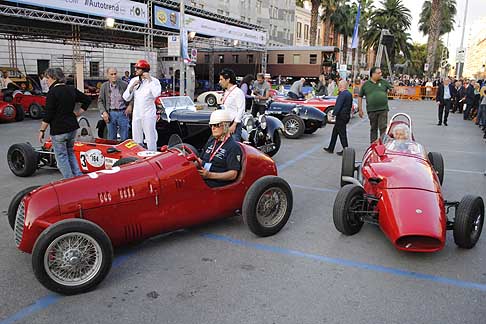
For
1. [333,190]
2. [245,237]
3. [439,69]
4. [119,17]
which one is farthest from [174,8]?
[439,69]

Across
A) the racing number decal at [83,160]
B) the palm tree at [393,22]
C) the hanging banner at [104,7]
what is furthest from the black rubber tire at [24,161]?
the palm tree at [393,22]

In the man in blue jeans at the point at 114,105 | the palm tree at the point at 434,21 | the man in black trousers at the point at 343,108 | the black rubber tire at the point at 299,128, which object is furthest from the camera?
the palm tree at the point at 434,21

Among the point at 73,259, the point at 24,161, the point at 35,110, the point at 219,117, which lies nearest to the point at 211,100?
the point at 35,110

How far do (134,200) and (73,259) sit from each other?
28.4 inches

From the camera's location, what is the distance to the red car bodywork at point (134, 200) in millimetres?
3487

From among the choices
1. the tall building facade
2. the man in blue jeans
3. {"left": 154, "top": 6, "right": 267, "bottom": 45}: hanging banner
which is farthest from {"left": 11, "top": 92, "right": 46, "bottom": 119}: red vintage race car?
the tall building facade

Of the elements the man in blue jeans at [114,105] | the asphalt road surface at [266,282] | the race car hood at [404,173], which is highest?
the man in blue jeans at [114,105]

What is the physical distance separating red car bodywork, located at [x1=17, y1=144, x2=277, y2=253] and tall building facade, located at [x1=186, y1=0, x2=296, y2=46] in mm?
37899

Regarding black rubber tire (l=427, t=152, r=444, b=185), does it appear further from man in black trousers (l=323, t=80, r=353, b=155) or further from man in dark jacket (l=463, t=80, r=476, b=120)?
man in dark jacket (l=463, t=80, r=476, b=120)

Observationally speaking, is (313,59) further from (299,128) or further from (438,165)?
(438,165)

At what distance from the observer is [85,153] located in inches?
262

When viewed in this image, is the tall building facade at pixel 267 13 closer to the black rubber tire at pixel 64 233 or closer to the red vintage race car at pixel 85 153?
Result: the red vintage race car at pixel 85 153

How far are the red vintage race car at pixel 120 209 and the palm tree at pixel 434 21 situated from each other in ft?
118

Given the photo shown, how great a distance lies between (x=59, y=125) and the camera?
5.55 meters
